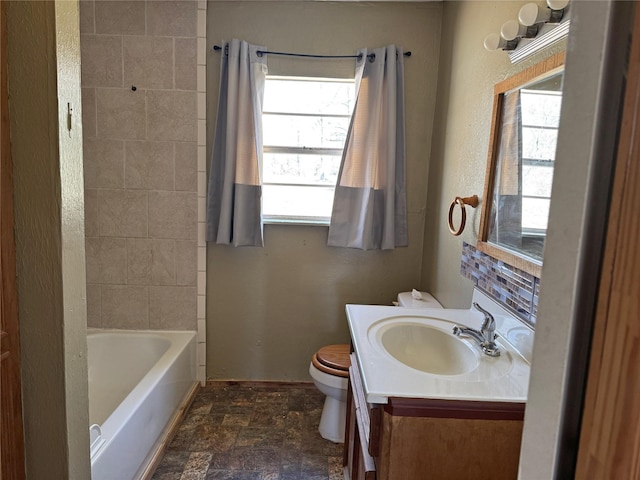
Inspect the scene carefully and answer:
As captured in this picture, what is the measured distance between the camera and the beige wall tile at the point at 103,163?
247 cm

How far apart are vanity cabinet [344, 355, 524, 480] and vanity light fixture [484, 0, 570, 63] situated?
1.08 m

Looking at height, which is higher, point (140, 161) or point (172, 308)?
point (140, 161)

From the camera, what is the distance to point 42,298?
0.85 m

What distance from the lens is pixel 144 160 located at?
8.18ft

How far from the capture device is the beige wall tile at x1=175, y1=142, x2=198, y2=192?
2482mm

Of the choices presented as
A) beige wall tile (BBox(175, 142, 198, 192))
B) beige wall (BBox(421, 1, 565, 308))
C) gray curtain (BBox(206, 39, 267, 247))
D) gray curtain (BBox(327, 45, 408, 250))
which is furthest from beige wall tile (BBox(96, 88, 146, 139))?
beige wall (BBox(421, 1, 565, 308))

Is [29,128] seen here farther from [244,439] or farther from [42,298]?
[244,439]

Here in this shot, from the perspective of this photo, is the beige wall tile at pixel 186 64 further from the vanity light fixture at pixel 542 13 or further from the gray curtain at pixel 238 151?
the vanity light fixture at pixel 542 13

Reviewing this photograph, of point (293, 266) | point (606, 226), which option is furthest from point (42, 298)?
point (293, 266)

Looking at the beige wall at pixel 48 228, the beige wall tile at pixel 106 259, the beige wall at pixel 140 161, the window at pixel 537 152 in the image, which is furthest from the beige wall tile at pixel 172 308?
the window at pixel 537 152

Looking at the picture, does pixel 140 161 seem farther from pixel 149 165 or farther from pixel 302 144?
pixel 302 144

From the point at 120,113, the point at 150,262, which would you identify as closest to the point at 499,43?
the point at 120,113

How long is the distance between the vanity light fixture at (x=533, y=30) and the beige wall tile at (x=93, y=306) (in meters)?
2.60

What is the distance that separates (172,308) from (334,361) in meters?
1.18
